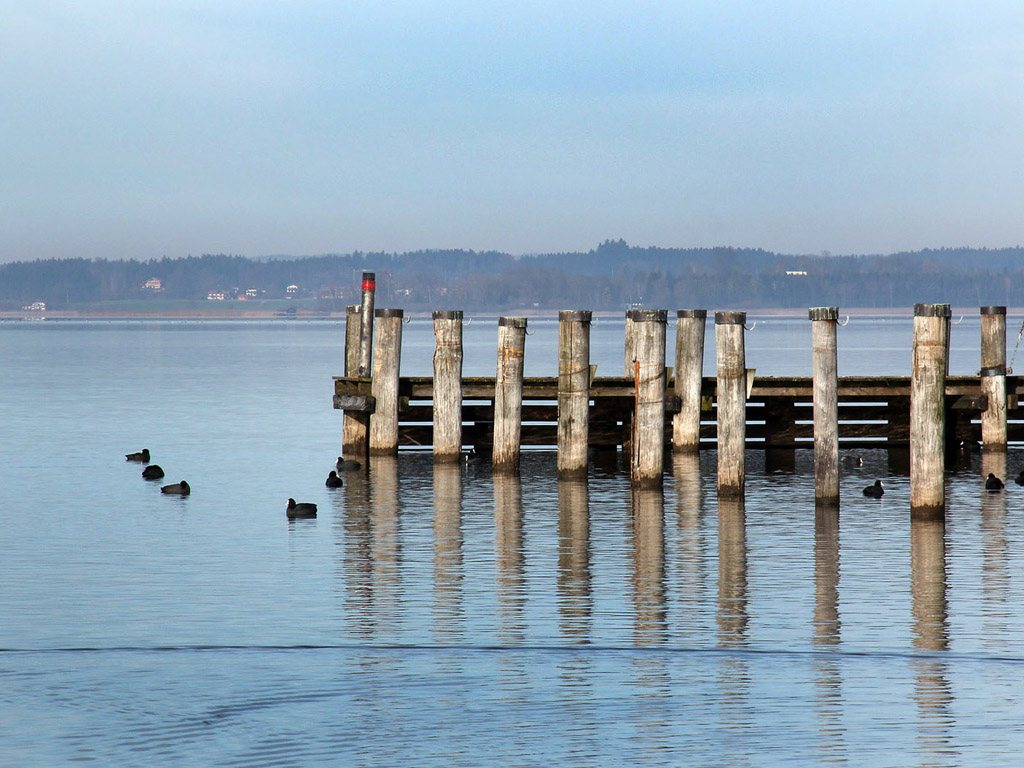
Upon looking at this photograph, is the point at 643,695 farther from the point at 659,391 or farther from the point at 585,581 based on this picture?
the point at 659,391

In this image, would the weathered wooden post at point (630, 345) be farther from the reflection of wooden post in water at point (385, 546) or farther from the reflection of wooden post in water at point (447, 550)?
the reflection of wooden post in water at point (385, 546)

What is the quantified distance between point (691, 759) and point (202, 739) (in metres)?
3.16

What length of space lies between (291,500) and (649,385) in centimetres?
507

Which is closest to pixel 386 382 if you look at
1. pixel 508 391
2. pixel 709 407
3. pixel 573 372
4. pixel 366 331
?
pixel 366 331

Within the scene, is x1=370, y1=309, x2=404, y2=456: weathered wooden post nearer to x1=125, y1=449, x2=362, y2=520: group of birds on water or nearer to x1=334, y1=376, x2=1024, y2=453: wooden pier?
x1=334, y1=376, x2=1024, y2=453: wooden pier

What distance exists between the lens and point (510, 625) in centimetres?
1173

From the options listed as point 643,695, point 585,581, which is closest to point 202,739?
point 643,695

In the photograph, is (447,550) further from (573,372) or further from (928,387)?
(928,387)

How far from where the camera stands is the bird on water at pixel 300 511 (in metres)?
18.2

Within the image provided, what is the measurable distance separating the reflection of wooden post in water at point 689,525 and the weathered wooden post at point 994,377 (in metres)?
4.79

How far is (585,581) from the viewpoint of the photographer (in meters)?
13.6

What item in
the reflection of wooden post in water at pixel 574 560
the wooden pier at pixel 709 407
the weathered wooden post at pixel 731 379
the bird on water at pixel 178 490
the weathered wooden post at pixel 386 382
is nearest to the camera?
the reflection of wooden post in water at pixel 574 560

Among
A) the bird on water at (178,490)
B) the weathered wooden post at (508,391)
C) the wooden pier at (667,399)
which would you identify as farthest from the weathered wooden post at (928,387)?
the bird on water at (178,490)

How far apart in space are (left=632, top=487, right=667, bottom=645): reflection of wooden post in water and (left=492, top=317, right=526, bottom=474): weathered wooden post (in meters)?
2.23
